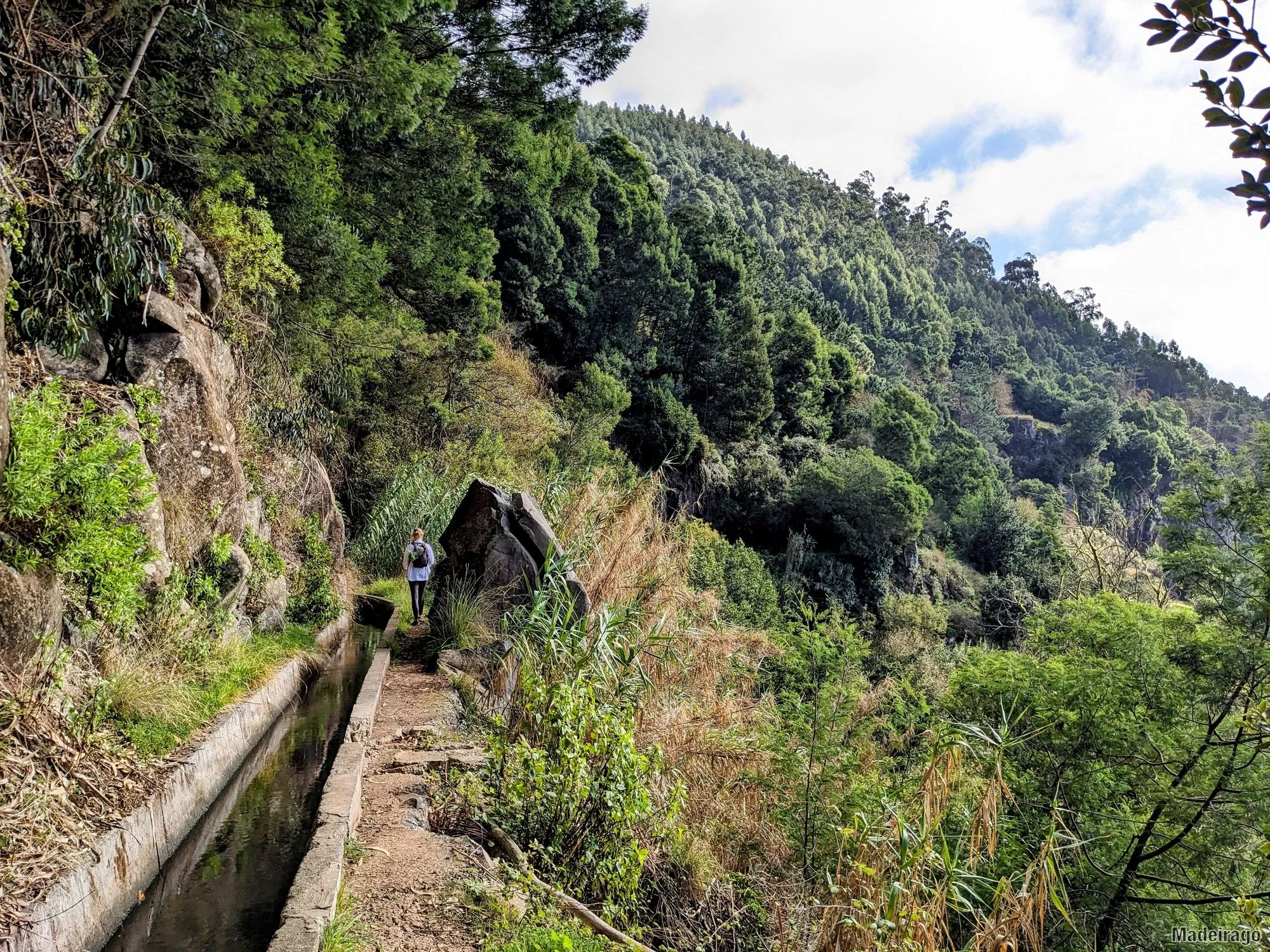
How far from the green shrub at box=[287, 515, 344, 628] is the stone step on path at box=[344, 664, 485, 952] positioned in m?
3.31

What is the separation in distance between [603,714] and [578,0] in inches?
451

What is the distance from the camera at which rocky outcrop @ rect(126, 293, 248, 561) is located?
6.97m

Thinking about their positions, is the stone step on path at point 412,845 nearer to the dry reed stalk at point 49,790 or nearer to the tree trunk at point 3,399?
the dry reed stalk at point 49,790

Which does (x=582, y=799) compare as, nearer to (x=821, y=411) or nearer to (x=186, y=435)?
(x=186, y=435)

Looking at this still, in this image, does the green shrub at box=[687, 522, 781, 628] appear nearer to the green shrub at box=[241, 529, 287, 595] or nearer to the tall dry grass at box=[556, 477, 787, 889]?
the tall dry grass at box=[556, 477, 787, 889]

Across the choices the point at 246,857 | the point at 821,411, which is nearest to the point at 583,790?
the point at 246,857

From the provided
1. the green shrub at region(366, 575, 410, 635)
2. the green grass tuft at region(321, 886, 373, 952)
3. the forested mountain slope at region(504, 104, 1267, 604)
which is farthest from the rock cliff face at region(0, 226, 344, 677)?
the forested mountain slope at region(504, 104, 1267, 604)

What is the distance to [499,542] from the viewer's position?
29.9 feet

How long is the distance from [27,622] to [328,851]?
2.25 meters

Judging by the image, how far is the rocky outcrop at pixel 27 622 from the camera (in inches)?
163

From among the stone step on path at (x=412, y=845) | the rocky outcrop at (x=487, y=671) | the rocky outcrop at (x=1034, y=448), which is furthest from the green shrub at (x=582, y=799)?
the rocky outcrop at (x=1034, y=448)

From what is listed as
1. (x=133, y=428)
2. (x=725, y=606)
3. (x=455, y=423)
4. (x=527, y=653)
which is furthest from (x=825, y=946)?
(x=455, y=423)

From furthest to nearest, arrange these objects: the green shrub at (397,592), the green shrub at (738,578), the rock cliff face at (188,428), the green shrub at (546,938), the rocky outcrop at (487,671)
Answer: the green shrub at (738,578) < the green shrub at (397,592) < the rocky outcrop at (487,671) < the rock cliff face at (188,428) < the green shrub at (546,938)

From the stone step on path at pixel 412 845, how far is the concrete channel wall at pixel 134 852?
1061 millimetres
